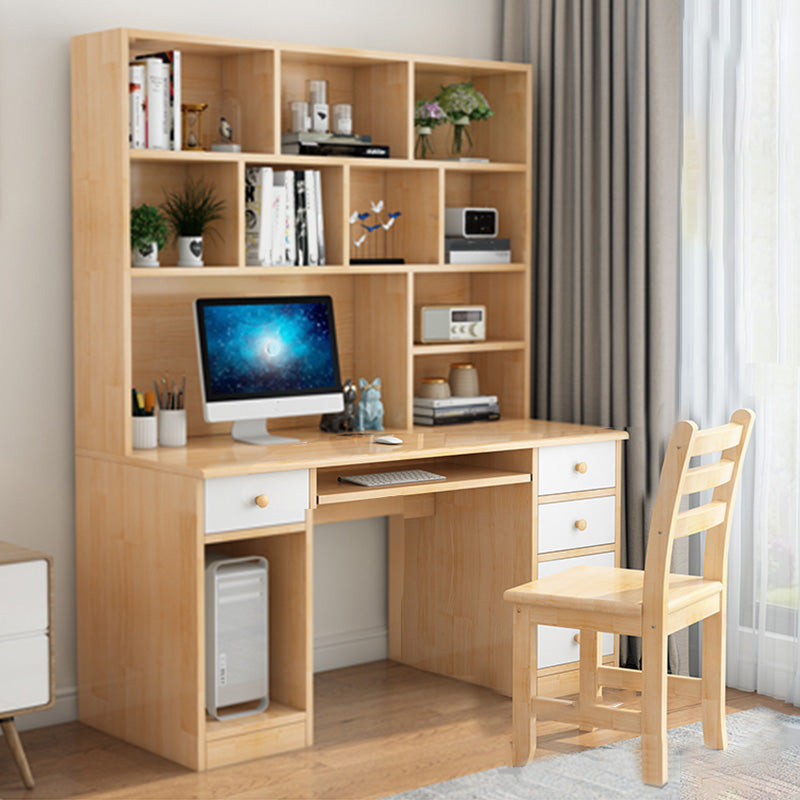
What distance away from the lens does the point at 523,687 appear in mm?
3160

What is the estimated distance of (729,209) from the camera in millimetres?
3828

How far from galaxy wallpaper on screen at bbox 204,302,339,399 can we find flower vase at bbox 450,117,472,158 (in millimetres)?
768

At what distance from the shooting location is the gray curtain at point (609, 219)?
154 inches

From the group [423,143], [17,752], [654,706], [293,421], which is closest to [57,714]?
[17,752]

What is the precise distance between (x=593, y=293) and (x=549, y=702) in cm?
149

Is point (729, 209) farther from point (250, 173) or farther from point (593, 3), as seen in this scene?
point (250, 173)

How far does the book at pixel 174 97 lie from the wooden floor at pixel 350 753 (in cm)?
163

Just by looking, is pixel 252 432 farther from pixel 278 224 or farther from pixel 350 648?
pixel 350 648

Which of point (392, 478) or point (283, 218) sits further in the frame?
point (283, 218)

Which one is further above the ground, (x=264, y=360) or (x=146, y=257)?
(x=146, y=257)

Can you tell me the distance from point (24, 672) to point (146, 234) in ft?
3.86

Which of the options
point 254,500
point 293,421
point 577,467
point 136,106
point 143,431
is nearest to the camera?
point 254,500

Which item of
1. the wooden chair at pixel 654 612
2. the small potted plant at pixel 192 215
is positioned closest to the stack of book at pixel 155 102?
the small potted plant at pixel 192 215

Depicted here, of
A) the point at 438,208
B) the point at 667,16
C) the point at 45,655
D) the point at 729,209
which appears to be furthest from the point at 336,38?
the point at 45,655
